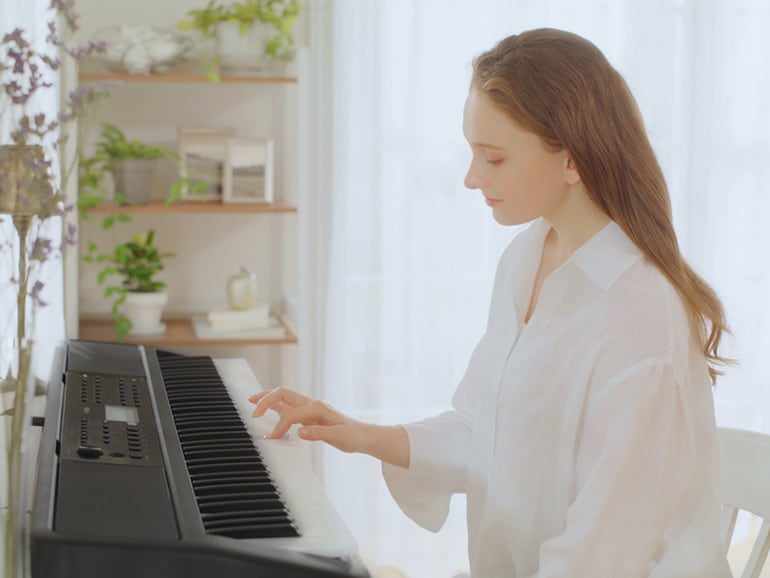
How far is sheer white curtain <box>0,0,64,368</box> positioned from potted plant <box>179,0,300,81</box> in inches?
29.8

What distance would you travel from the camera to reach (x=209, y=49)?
3.45 metres

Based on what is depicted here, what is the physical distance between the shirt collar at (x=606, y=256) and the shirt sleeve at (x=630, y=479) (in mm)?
157

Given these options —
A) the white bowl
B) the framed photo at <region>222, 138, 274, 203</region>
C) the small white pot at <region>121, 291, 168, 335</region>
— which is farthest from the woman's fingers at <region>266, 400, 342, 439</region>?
the white bowl

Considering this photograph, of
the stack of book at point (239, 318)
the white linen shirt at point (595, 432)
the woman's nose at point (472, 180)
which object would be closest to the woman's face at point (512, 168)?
the woman's nose at point (472, 180)

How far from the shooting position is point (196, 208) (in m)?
3.24

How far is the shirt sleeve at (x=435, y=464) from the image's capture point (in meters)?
1.95

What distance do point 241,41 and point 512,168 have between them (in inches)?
72.2

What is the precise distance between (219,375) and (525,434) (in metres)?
0.62

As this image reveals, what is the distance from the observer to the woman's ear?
5.43 ft

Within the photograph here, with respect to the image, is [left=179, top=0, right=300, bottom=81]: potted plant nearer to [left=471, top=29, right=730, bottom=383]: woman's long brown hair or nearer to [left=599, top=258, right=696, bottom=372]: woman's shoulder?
[left=471, top=29, right=730, bottom=383]: woman's long brown hair

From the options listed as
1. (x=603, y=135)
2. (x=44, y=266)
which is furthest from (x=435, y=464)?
(x=44, y=266)

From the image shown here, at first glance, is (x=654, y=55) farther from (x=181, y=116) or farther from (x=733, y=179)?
(x=181, y=116)

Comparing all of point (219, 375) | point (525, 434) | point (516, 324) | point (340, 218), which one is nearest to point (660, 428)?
point (525, 434)

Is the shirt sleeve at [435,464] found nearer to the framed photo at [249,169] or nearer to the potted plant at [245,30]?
the framed photo at [249,169]
